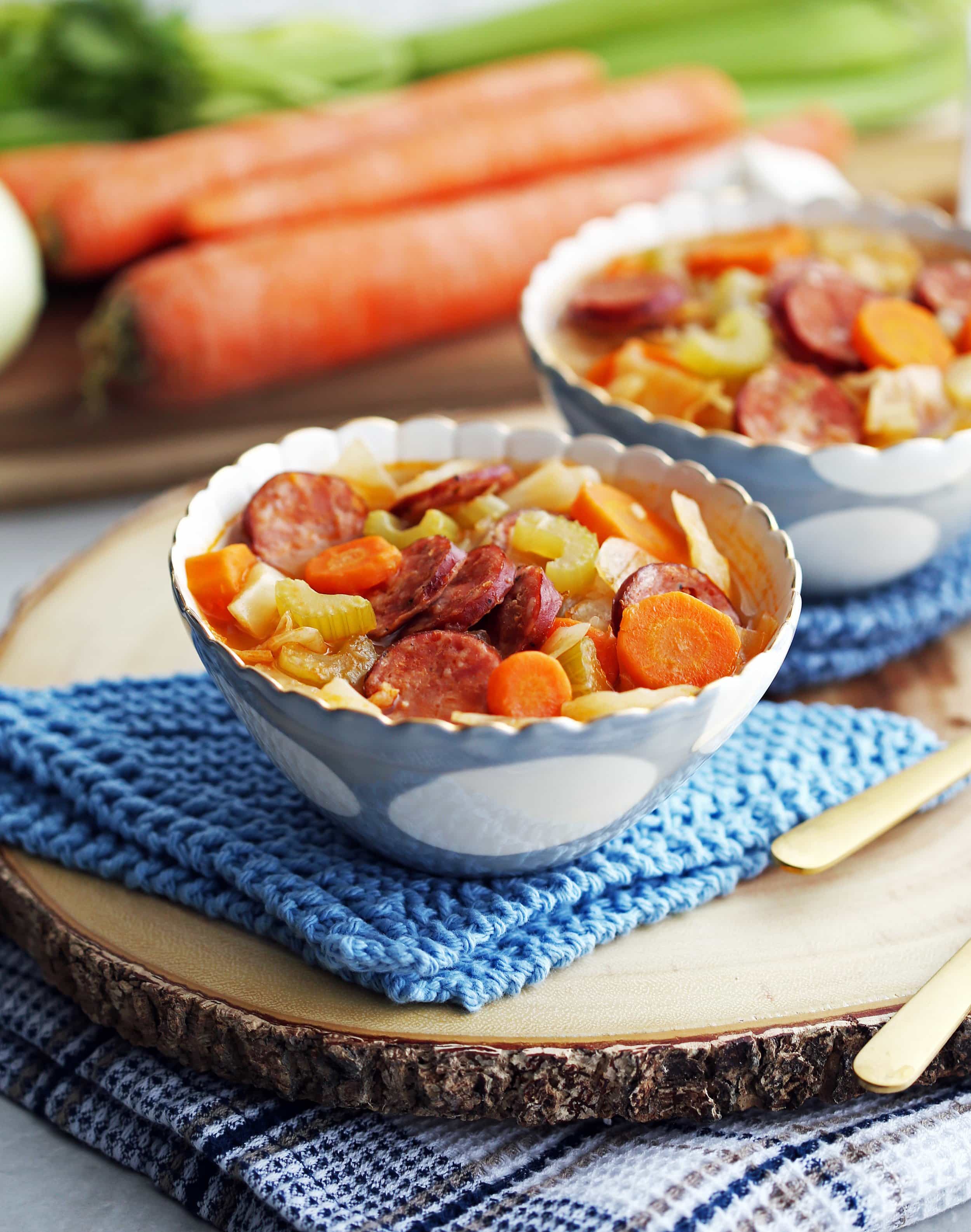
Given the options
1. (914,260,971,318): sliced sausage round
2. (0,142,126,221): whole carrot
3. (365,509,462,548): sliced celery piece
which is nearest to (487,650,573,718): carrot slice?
(365,509,462,548): sliced celery piece

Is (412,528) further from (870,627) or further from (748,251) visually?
(748,251)

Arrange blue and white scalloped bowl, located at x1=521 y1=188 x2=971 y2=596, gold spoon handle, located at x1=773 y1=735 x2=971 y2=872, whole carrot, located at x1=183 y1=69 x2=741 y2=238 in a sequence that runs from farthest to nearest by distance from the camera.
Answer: whole carrot, located at x1=183 y1=69 x2=741 y2=238, blue and white scalloped bowl, located at x1=521 y1=188 x2=971 y2=596, gold spoon handle, located at x1=773 y1=735 x2=971 y2=872

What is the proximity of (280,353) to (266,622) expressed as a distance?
2.09 m

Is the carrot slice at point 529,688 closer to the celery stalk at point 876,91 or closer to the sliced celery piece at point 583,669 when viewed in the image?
the sliced celery piece at point 583,669

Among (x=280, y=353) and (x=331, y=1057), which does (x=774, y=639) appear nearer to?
(x=331, y=1057)

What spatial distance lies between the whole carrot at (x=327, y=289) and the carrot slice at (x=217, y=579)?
182 centimetres

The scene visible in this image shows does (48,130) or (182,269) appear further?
(48,130)

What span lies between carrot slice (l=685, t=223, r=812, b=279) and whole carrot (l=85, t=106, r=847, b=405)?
1.08 metres

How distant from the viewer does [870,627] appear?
102 inches

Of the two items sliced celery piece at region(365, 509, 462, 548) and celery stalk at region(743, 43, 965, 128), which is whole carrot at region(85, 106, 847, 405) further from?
sliced celery piece at region(365, 509, 462, 548)

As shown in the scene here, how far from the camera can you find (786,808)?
2.13m

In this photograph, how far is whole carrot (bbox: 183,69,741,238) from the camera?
4.17m

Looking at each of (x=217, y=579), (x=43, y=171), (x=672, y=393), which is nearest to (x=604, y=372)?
(x=672, y=393)

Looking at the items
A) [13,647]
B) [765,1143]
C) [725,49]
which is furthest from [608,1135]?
[725,49]
